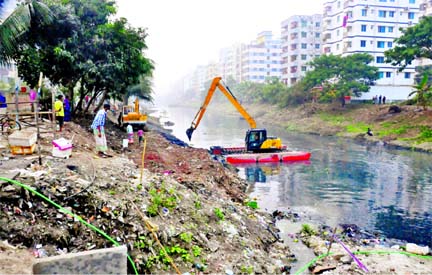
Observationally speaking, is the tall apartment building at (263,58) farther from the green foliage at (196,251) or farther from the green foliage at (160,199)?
the green foliage at (196,251)

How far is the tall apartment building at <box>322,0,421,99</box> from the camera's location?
5253 centimetres

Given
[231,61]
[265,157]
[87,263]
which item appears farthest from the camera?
[231,61]

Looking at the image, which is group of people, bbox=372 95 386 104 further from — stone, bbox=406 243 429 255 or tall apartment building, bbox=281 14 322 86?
stone, bbox=406 243 429 255

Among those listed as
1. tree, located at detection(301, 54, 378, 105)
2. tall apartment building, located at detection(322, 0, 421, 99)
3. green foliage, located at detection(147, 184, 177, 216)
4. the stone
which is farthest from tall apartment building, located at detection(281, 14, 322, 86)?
green foliage, located at detection(147, 184, 177, 216)

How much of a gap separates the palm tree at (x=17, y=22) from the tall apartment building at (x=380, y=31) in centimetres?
4592

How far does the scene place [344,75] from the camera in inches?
1800

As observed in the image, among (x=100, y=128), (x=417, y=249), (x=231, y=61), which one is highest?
(x=231, y=61)

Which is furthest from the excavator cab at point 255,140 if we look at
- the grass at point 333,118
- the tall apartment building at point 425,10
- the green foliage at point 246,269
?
the tall apartment building at point 425,10

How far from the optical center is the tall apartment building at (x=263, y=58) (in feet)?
308

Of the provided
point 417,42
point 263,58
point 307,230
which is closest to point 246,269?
point 307,230

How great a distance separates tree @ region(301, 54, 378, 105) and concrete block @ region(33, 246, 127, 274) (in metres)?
42.6

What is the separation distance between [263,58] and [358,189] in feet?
262

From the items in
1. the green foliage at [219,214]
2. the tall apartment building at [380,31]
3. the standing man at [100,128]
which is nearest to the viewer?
the green foliage at [219,214]

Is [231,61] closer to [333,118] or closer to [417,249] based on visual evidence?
[333,118]
